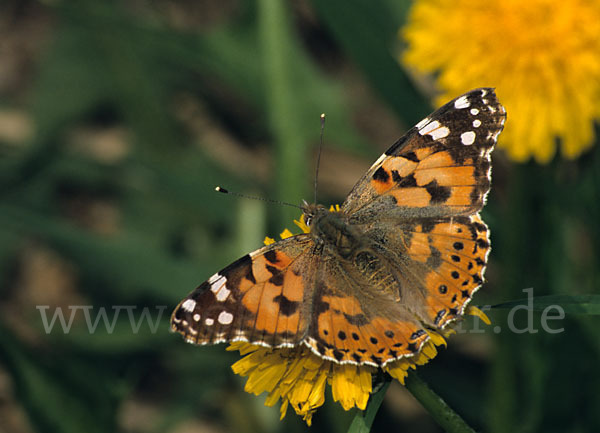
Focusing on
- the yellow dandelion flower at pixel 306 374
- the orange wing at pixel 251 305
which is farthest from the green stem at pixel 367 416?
the orange wing at pixel 251 305

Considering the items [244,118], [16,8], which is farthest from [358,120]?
[16,8]

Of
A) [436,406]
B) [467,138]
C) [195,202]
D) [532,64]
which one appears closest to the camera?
[436,406]

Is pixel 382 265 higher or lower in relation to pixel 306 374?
higher

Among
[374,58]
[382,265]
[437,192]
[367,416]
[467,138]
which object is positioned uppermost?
[374,58]

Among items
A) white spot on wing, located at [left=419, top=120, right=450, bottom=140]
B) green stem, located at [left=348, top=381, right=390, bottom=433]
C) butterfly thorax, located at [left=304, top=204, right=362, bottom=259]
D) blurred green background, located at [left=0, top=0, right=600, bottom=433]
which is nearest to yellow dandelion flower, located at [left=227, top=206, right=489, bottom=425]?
green stem, located at [left=348, top=381, right=390, bottom=433]

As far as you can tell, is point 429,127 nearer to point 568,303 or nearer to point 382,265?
point 382,265

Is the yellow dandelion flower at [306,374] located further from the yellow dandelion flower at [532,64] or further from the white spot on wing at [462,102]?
the yellow dandelion flower at [532,64]

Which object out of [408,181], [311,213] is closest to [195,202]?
[311,213]
